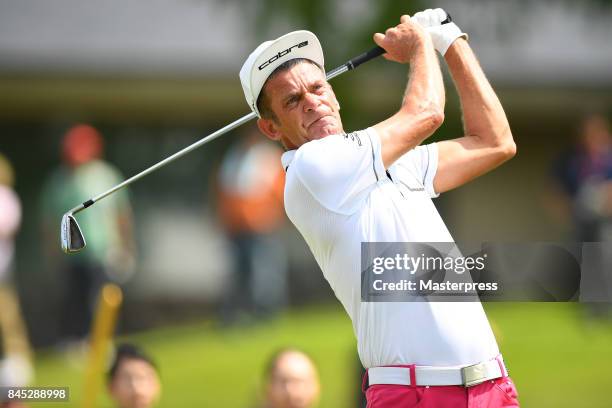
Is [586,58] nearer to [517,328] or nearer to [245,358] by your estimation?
[517,328]

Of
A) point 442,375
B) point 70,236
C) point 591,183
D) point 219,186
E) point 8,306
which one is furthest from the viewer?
point 219,186

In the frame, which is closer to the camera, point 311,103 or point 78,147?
point 311,103

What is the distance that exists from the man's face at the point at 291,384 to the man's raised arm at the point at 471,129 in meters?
1.61

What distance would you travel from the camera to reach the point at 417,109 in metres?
3.86

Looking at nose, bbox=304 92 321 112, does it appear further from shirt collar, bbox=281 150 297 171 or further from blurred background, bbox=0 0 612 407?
blurred background, bbox=0 0 612 407

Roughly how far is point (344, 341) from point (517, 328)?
5.18 ft

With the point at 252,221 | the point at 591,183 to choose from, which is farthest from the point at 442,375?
the point at 252,221

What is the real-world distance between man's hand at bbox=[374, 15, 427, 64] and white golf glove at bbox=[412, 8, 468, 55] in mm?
96

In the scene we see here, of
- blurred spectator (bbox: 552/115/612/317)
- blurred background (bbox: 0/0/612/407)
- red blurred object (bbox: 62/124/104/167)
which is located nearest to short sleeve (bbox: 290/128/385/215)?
blurred background (bbox: 0/0/612/407)

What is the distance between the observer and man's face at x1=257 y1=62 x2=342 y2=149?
4.08 metres

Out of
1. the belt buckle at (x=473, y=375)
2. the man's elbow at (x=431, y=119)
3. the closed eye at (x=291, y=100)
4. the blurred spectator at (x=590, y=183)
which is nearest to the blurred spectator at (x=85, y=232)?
the blurred spectator at (x=590, y=183)

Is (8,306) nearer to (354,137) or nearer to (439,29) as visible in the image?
(439,29)

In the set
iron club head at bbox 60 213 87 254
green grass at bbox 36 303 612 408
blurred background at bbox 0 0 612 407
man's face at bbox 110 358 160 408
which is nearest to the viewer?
iron club head at bbox 60 213 87 254

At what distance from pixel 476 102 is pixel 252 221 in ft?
25.7
